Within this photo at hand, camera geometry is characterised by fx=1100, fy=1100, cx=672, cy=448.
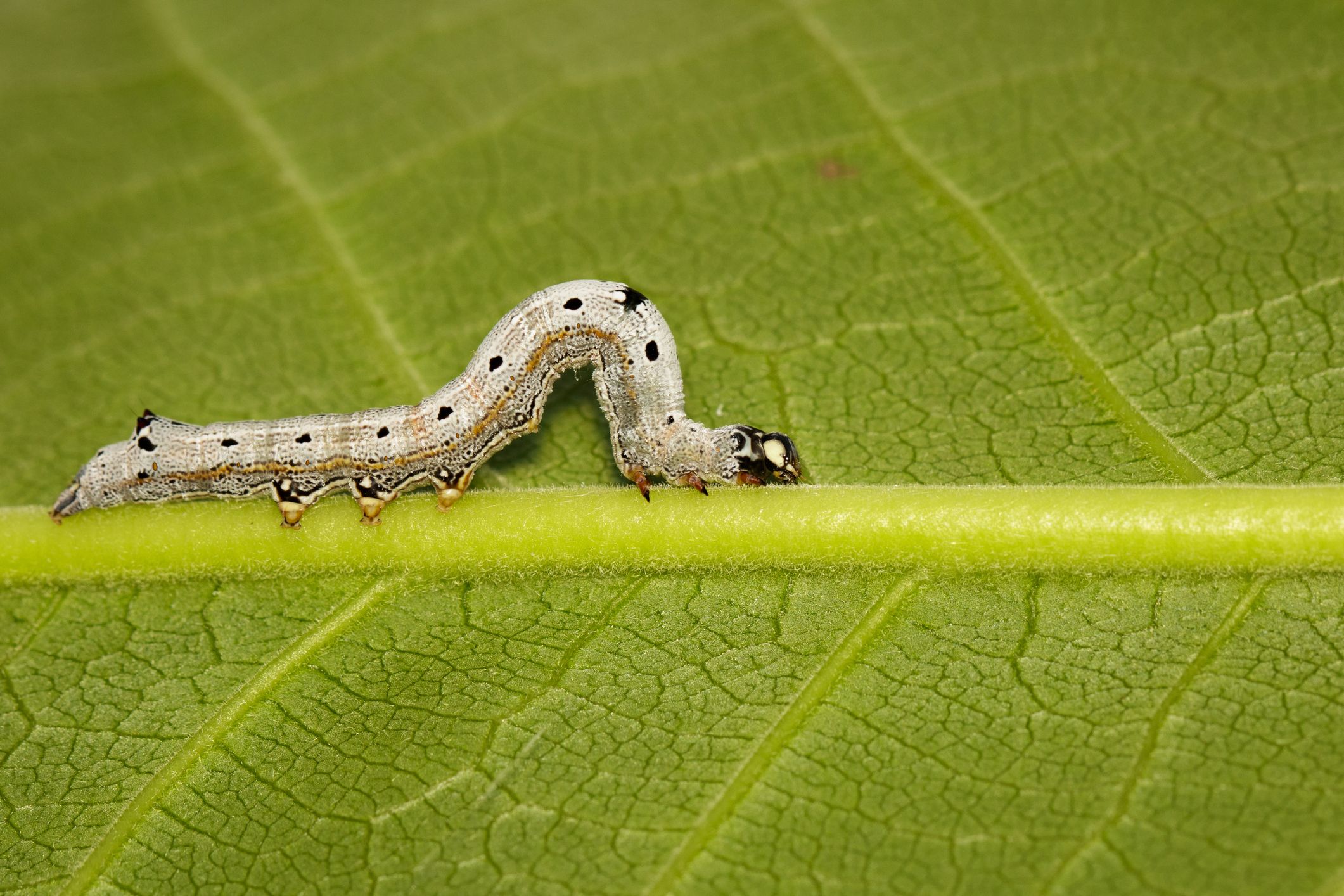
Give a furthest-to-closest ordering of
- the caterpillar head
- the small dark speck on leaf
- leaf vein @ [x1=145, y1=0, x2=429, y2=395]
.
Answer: the small dark speck on leaf → leaf vein @ [x1=145, y1=0, x2=429, y2=395] → the caterpillar head

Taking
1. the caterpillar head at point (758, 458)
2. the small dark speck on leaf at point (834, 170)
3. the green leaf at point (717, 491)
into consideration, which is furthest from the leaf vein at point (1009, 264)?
the caterpillar head at point (758, 458)

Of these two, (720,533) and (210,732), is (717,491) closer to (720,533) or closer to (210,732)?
(720,533)

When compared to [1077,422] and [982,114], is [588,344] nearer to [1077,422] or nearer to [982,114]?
[1077,422]

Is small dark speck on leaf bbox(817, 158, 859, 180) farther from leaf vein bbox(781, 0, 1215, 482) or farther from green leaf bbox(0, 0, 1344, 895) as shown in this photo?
leaf vein bbox(781, 0, 1215, 482)

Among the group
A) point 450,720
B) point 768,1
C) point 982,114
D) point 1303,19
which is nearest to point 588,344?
point 450,720

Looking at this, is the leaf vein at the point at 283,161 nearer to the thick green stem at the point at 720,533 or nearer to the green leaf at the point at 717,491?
the green leaf at the point at 717,491

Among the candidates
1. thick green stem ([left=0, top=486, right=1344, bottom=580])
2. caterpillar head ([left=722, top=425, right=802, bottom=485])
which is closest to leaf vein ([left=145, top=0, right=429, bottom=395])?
thick green stem ([left=0, top=486, right=1344, bottom=580])

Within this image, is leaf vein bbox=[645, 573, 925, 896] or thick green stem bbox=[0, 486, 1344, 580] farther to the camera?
thick green stem bbox=[0, 486, 1344, 580]
